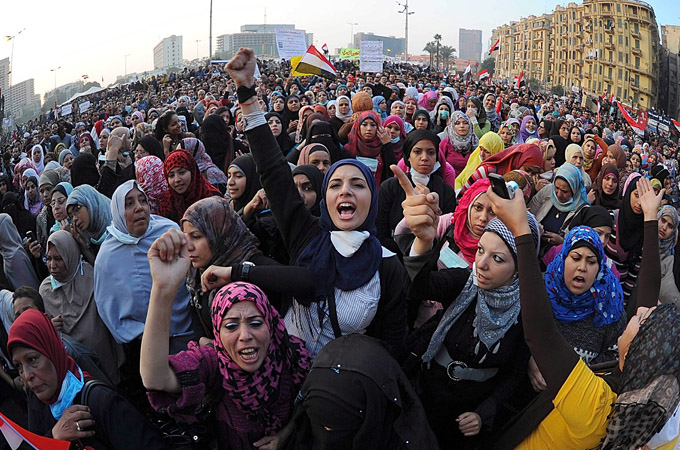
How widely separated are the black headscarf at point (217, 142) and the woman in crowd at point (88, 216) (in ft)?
8.75

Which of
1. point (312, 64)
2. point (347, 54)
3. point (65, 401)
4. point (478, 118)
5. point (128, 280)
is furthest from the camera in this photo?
point (347, 54)

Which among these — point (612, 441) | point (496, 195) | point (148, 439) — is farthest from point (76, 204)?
point (612, 441)

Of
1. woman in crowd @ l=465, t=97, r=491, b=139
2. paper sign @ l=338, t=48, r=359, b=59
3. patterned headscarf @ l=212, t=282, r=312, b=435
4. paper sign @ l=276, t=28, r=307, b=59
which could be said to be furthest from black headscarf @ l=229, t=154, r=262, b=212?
paper sign @ l=338, t=48, r=359, b=59

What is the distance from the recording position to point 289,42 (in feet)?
63.6

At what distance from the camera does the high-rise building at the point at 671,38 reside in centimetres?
6757

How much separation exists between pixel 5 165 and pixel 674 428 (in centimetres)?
1290

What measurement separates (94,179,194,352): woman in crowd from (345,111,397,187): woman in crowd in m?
2.50

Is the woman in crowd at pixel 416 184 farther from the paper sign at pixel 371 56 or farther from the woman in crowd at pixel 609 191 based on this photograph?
the paper sign at pixel 371 56

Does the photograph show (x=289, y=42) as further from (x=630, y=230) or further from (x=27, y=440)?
(x=27, y=440)

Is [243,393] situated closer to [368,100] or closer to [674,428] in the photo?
[674,428]

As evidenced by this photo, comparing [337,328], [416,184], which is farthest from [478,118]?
[337,328]

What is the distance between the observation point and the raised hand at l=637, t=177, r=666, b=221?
2531 mm

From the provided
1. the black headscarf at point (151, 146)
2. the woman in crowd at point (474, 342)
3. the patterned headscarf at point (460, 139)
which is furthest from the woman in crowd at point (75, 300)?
the patterned headscarf at point (460, 139)

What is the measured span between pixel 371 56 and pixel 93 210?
14.6 meters
